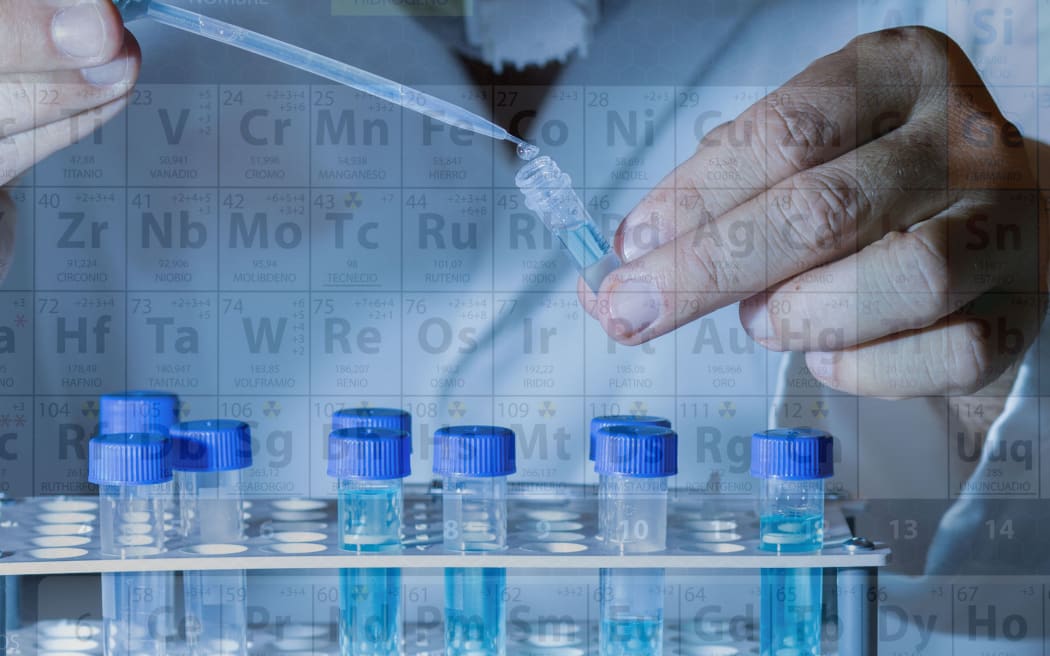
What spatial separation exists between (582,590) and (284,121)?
0.63 metres

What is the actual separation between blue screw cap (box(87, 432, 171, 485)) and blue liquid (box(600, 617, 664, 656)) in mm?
449

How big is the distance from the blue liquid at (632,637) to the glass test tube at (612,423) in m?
0.09

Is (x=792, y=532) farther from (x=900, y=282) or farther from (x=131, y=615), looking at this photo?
(x=131, y=615)

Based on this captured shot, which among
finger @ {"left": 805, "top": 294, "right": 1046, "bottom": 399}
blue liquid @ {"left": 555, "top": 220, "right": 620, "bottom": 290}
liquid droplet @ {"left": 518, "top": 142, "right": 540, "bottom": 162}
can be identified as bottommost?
finger @ {"left": 805, "top": 294, "right": 1046, "bottom": 399}

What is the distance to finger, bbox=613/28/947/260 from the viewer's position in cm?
100

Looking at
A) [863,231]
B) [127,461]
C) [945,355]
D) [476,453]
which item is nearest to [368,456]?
[476,453]

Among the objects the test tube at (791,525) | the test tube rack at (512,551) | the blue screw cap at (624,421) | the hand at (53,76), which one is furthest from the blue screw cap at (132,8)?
the test tube at (791,525)

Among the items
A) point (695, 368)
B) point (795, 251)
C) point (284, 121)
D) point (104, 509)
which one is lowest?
point (104, 509)

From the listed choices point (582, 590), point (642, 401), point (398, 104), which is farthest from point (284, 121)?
point (582, 590)

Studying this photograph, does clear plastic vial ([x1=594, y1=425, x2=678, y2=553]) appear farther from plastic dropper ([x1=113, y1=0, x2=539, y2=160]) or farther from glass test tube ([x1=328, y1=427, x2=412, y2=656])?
plastic dropper ([x1=113, y1=0, x2=539, y2=160])

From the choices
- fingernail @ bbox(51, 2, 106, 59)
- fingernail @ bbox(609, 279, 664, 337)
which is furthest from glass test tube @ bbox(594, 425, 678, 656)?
fingernail @ bbox(51, 2, 106, 59)

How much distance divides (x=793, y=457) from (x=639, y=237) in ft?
0.95

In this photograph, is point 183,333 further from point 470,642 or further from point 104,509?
point 470,642

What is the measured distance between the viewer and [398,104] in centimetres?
111
